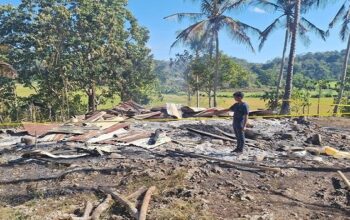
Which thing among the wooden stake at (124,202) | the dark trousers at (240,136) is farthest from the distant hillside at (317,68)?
the wooden stake at (124,202)

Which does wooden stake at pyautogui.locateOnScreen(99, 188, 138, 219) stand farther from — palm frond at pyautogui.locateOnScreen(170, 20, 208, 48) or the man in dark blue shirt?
palm frond at pyautogui.locateOnScreen(170, 20, 208, 48)

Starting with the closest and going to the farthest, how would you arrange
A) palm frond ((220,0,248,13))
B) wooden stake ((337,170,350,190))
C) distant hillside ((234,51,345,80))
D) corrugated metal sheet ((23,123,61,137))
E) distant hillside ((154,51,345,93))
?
wooden stake ((337,170,350,190))
corrugated metal sheet ((23,123,61,137))
palm frond ((220,0,248,13))
distant hillside ((154,51,345,93))
distant hillside ((234,51,345,80))

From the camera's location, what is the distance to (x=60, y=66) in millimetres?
24766

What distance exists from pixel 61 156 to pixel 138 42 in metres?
22.4

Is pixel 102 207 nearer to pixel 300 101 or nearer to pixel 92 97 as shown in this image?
pixel 300 101

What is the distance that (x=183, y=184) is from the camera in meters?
7.45

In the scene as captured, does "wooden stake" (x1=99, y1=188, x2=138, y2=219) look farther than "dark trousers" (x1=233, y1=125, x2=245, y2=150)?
No

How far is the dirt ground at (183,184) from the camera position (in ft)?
20.7

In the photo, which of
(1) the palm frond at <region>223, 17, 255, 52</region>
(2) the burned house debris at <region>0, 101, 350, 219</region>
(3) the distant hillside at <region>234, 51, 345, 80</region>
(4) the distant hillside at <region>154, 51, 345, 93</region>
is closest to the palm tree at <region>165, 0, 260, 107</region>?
(1) the palm frond at <region>223, 17, 255, 52</region>

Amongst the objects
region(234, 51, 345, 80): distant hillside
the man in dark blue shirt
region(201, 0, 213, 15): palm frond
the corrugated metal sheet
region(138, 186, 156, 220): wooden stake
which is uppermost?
region(201, 0, 213, 15): palm frond

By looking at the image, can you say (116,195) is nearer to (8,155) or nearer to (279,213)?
(279,213)

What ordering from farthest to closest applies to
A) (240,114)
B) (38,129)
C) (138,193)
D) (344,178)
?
(38,129), (240,114), (344,178), (138,193)

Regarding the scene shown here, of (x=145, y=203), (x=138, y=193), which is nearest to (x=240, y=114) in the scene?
(x=138, y=193)

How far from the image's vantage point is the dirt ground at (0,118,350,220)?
6.32 meters
